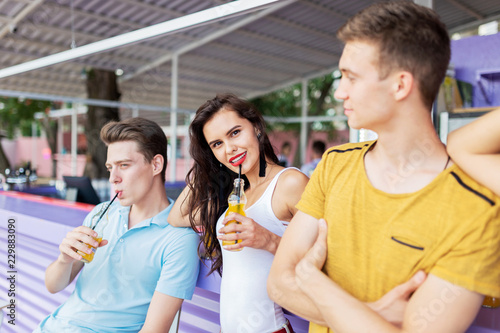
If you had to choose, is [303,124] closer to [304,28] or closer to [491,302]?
[304,28]

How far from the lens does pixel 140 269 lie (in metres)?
1.72

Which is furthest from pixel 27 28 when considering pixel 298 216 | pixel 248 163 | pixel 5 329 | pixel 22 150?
pixel 22 150

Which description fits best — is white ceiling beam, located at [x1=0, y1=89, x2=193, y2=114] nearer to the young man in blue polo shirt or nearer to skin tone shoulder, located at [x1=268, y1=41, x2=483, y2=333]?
the young man in blue polo shirt

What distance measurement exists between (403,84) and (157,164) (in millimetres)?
1262

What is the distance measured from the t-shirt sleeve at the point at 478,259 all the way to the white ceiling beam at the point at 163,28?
1.17m

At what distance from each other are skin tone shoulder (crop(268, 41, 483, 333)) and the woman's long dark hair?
2.11 ft

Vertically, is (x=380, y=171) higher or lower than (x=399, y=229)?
higher

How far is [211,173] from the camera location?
5.71 feet

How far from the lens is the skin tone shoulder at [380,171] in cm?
86

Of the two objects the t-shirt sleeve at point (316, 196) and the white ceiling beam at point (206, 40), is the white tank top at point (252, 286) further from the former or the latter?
the white ceiling beam at point (206, 40)

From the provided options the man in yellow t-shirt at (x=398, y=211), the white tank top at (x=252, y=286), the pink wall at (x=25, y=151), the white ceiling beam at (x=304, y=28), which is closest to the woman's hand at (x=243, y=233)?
the white tank top at (x=252, y=286)

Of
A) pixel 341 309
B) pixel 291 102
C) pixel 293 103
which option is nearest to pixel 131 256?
pixel 341 309

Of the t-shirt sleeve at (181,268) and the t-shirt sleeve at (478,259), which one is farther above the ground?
the t-shirt sleeve at (478,259)

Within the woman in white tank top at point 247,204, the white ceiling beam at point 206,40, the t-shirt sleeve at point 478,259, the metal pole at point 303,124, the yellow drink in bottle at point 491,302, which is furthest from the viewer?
the metal pole at point 303,124
